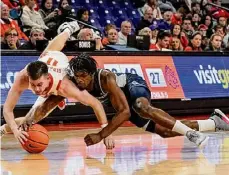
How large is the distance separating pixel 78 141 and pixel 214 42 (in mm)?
5851

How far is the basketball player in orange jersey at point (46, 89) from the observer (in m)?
6.29

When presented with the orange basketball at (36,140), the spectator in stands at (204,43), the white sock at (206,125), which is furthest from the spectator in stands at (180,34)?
the orange basketball at (36,140)

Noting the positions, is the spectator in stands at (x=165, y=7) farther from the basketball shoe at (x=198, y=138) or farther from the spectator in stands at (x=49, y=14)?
the basketball shoe at (x=198, y=138)

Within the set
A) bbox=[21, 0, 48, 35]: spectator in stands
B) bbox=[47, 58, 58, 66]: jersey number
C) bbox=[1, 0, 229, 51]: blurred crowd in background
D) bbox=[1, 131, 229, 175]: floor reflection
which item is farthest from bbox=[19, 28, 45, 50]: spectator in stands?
bbox=[47, 58, 58, 66]: jersey number

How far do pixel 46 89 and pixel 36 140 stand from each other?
0.55 m

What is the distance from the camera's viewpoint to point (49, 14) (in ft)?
40.4

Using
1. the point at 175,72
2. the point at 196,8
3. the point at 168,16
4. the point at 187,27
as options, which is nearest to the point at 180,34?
the point at 187,27

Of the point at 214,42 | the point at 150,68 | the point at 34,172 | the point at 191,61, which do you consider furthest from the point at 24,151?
the point at 214,42

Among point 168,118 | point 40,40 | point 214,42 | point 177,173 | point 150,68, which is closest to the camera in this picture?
point 177,173

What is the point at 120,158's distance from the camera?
6.11 metres

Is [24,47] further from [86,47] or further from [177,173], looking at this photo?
[177,173]

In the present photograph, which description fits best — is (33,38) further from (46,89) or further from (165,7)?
(165,7)

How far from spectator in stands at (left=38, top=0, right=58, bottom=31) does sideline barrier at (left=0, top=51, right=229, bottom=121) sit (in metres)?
1.79

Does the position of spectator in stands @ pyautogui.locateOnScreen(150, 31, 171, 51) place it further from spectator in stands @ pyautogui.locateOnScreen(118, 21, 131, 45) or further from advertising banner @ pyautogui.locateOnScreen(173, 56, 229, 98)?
advertising banner @ pyautogui.locateOnScreen(173, 56, 229, 98)
